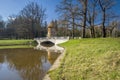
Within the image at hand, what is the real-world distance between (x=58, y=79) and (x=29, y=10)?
4341 cm

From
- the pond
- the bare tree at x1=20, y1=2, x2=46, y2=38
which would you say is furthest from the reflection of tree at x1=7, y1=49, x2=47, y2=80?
the bare tree at x1=20, y1=2, x2=46, y2=38

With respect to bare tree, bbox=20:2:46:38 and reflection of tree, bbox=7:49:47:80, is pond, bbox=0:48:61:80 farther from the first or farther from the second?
bare tree, bbox=20:2:46:38

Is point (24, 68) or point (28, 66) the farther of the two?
point (28, 66)

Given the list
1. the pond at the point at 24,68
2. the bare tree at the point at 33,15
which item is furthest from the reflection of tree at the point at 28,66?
the bare tree at the point at 33,15

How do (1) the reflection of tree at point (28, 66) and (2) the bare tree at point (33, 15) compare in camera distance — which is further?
(2) the bare tree at point (33, 15)

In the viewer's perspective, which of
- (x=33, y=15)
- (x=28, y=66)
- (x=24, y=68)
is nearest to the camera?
(x=24, y=68)

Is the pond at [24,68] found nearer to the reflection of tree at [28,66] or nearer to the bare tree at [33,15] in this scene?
the reflection of tree at [28,66]

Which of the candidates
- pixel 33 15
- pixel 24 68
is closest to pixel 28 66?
pixel 24 68

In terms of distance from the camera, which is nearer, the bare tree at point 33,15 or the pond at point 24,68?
the pond at point 24,68

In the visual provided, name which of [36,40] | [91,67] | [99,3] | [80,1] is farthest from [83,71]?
[36,40]

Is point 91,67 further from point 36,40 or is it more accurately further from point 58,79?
point 36,40

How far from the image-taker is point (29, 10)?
4719 cm

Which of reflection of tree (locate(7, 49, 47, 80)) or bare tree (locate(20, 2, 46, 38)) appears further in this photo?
bare tree (locate(20, 2, 46, 38))

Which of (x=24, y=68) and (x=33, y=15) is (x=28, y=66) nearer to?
(x=24, y=68)
